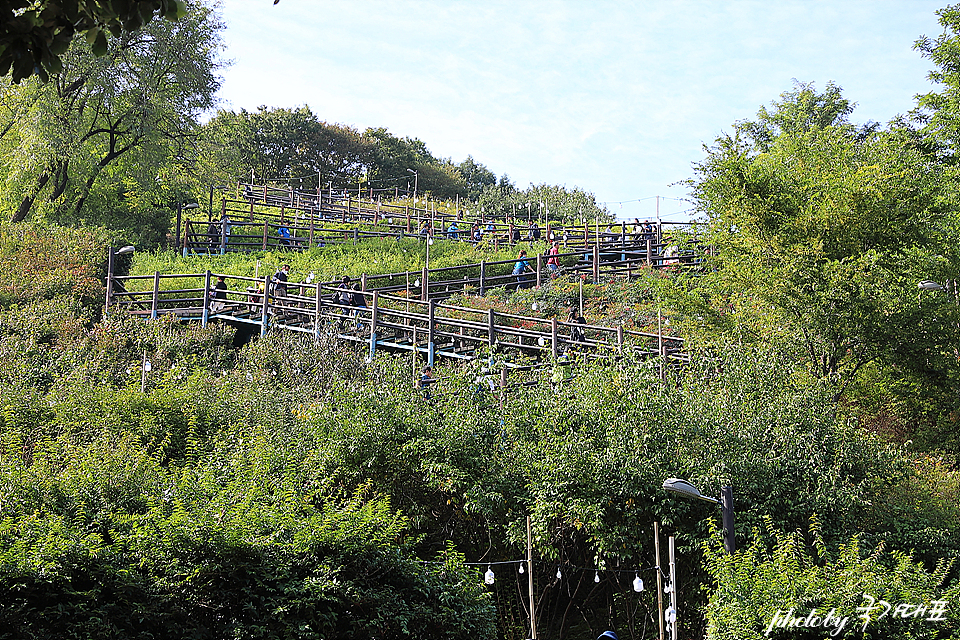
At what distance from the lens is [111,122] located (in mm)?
33000

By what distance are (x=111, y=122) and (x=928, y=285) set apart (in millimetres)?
28668

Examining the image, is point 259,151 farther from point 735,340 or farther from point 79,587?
point 79,587

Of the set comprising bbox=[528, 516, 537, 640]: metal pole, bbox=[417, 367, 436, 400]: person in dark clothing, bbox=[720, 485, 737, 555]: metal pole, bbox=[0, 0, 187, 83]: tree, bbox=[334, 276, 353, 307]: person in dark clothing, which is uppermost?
bbox=[0, 0, 187, 83]: tree

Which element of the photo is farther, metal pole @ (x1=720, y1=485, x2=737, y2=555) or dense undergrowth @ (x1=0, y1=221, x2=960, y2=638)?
metal pole @ (x1=720, y1=485, x2=737, y2=555)

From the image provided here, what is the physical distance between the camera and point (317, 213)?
48781 mm

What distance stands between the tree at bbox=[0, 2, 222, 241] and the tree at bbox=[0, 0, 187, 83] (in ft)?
94.2

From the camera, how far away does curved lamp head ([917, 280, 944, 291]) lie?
15.0 meters

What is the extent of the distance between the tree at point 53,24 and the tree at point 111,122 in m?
28.7

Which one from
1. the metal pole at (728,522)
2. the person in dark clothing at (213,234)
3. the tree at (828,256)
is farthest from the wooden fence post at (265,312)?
the metal pole at (728,522)

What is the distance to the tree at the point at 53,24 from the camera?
151 inches

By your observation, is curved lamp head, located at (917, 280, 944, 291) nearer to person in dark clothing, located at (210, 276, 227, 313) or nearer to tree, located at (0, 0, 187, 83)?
tree, located at (0, 0, 187, 83)

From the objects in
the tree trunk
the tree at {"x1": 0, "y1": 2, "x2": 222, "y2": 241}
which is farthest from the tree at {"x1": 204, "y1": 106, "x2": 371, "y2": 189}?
the tree trunk

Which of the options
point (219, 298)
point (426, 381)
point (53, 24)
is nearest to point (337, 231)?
point (219, 298)

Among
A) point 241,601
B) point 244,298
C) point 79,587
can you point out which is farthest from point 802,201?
point 244,298
